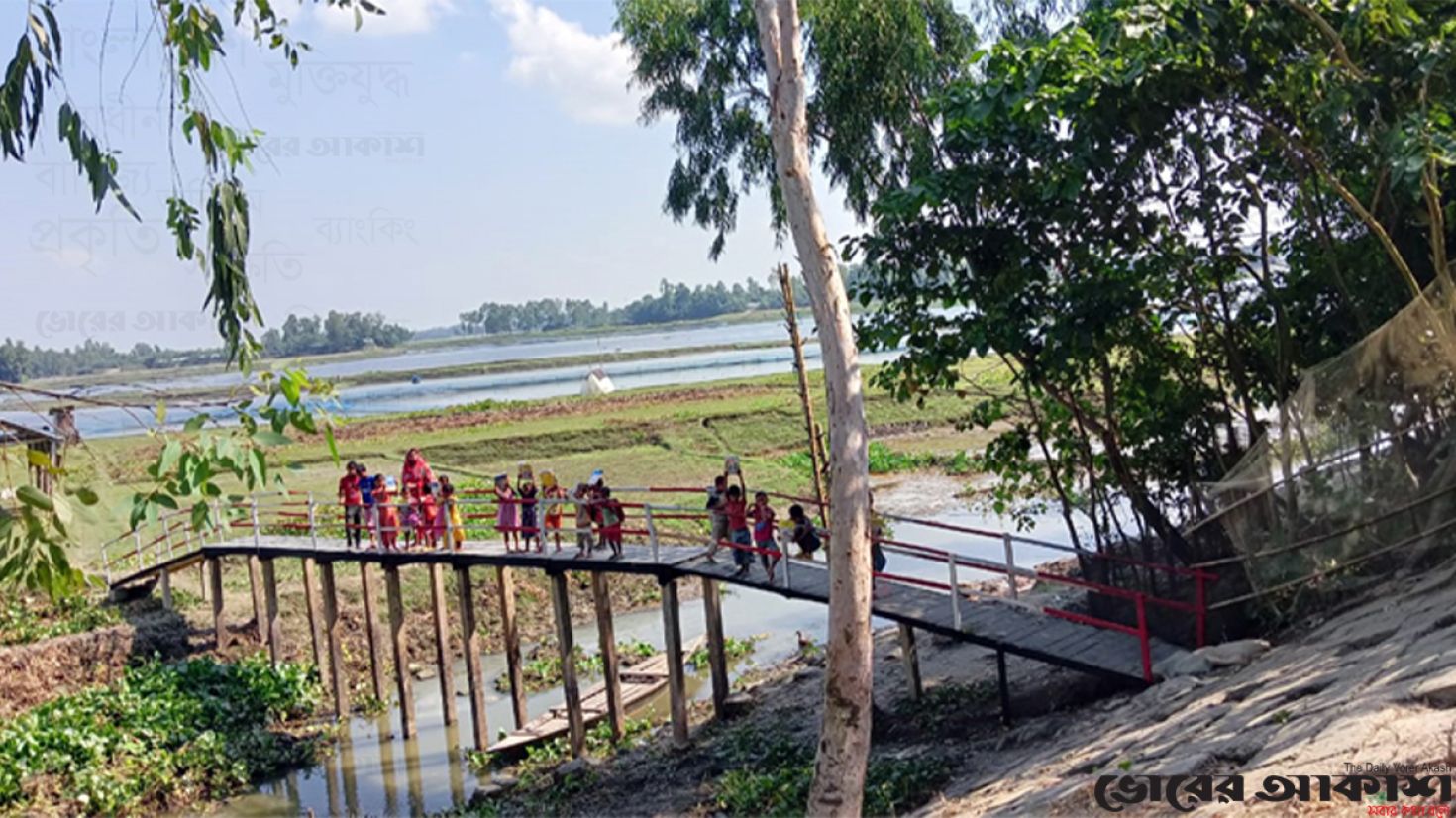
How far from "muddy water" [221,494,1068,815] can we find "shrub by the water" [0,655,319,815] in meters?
0.66

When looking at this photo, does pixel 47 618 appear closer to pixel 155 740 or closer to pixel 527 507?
pixel 155 740

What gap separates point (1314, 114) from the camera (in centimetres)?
947

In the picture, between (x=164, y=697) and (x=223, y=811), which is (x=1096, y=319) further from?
(x=164, y=697)

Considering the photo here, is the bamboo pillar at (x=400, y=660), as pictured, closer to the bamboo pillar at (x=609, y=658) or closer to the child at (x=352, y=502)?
the child at (x=352, y=502)

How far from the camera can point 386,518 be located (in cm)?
1855

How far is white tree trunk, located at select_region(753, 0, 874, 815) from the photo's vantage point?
27.4ft

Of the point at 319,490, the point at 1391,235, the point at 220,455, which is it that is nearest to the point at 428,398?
the point at 319,490

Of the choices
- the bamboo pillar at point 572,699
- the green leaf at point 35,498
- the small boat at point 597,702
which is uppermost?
the green leaf at point 35,498

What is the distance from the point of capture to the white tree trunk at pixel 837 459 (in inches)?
329

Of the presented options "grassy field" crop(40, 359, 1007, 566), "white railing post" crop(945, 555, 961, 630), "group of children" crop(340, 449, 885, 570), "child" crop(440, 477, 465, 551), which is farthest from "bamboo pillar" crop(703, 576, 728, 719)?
"grassy field" crop(40, 359, 1007, 566)

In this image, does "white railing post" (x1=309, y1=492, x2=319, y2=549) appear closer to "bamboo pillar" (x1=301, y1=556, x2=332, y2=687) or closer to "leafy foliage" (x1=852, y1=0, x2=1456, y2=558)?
"bamboo pillar" (x1=301, y1=556, x2=332, y2=687)

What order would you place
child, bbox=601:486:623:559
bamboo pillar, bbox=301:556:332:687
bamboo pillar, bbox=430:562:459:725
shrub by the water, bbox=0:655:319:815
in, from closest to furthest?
shrub by the water, bbox=0:655:319:815 < child, bbox=601:486:623:559 < bamboo pillar, bbox=430:562:459:725 < bamboo pillar, bbox=301:556:332:687

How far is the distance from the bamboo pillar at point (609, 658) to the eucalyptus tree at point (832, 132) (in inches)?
228

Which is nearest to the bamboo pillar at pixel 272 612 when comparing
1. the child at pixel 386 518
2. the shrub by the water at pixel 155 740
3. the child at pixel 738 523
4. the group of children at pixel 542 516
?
the shrub by the water at pixel 155 740
